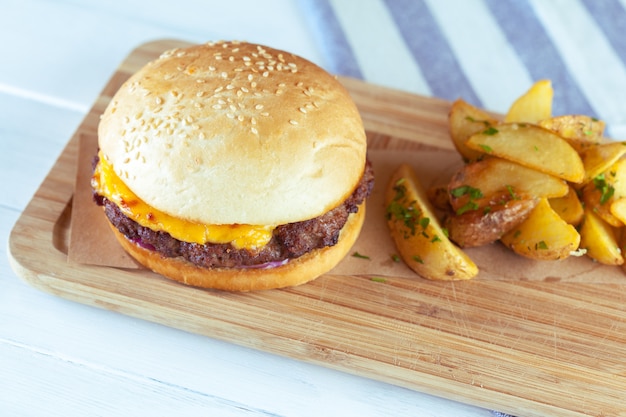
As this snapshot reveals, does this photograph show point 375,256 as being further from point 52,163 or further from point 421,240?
point 52,163

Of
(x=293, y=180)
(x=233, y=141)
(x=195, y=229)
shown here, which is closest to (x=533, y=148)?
(x=293, y=180)

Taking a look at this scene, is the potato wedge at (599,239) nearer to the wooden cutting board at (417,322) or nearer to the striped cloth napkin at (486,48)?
the wooden cutting board at (417,322)

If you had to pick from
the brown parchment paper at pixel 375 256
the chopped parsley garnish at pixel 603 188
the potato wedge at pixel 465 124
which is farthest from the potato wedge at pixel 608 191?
the potato wedge at pixel 465 124

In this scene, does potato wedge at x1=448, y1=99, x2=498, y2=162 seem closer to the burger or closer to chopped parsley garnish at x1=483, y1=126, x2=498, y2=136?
chopped parsley garnish at x1=483, y1=126, x2=498, y2=136

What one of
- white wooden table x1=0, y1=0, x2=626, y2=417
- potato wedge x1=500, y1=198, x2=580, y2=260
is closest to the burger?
white wooden table x1=0, y1=0, x2=626, y2=417

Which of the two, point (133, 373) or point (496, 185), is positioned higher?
point (496, 185)

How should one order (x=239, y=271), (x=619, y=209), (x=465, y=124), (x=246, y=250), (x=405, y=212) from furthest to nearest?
(x=465, y=124)
(x=405, y=212)
(x=619, y=209)
(x=239, y=271)
(x=246, y=250)

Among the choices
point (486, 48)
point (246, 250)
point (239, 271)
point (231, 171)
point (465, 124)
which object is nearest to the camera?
point (231, 171)
